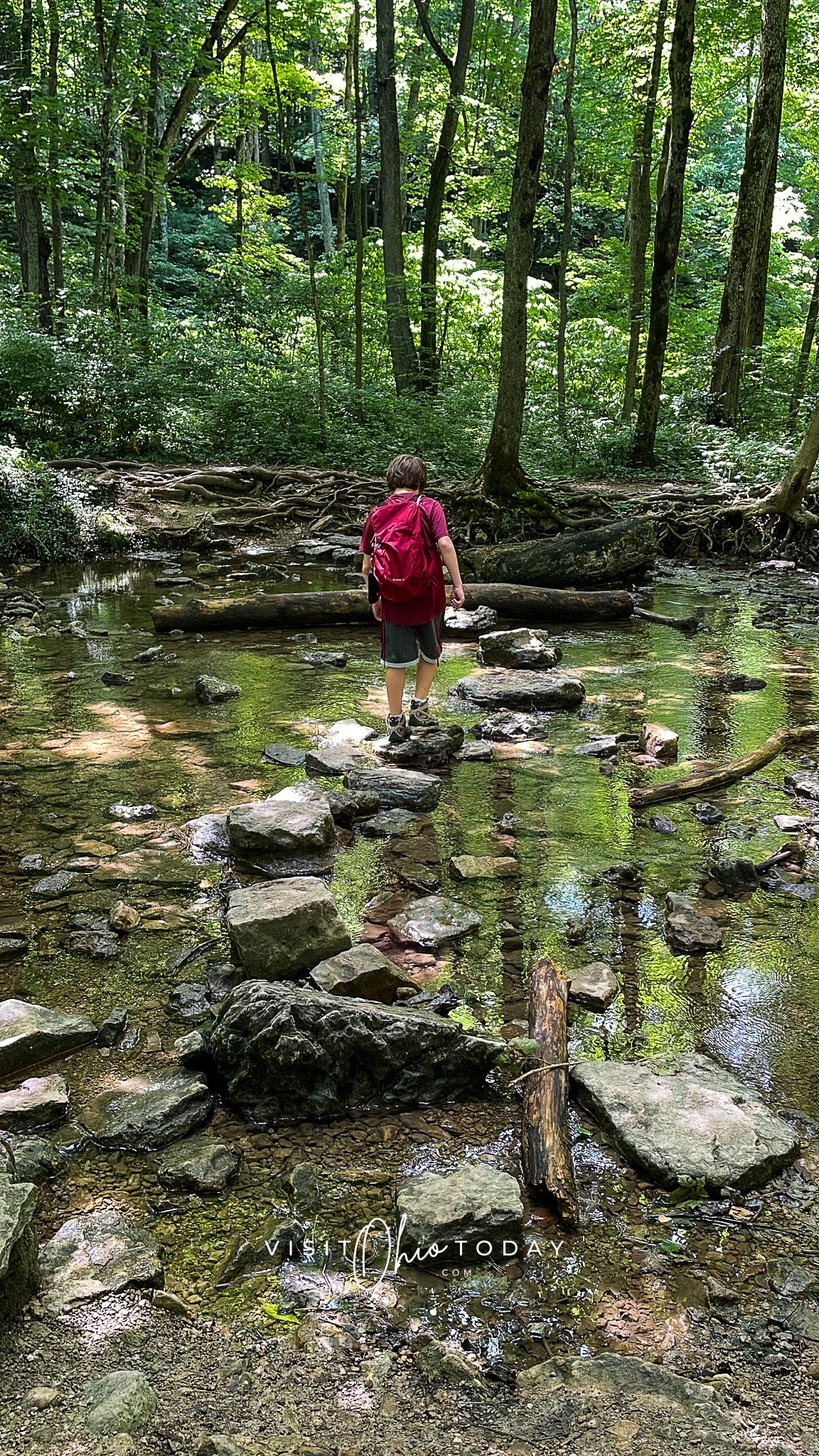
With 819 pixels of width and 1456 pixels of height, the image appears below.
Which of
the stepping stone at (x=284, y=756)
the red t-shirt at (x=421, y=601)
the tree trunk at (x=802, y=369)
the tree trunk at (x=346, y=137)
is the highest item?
the tree trunk at (x=346, y=137)

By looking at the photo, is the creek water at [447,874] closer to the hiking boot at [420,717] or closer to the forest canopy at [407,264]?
the hiking boot at [420,717]

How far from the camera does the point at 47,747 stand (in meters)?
6.55

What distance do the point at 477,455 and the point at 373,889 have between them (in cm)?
1487

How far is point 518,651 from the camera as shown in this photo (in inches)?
345

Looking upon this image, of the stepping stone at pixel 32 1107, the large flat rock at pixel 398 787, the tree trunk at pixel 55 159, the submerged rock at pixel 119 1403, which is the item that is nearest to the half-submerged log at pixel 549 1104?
the submerged rock at pixel 119 1403

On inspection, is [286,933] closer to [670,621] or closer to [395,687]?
[395,687]

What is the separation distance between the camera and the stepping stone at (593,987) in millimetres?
3719

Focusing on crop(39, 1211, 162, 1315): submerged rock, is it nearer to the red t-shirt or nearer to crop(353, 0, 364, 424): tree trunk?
the red t-shirt

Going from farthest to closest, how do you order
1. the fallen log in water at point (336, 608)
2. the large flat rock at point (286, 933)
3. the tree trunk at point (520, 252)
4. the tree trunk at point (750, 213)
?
the tree trunk at point (750, 213) → the tree trunk at point (520, 252) → the fallen log in water at point (336, 608) → the large flat rock at point (286, 933)

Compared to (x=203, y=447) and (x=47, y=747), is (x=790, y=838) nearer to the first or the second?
(x=47, y=747)

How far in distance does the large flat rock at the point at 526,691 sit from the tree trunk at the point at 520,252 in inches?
242

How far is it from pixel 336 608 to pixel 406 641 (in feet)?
12.3

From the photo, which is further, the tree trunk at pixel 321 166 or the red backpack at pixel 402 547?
the tree trunk at pixel 321 166

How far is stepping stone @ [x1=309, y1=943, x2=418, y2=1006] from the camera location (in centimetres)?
355
